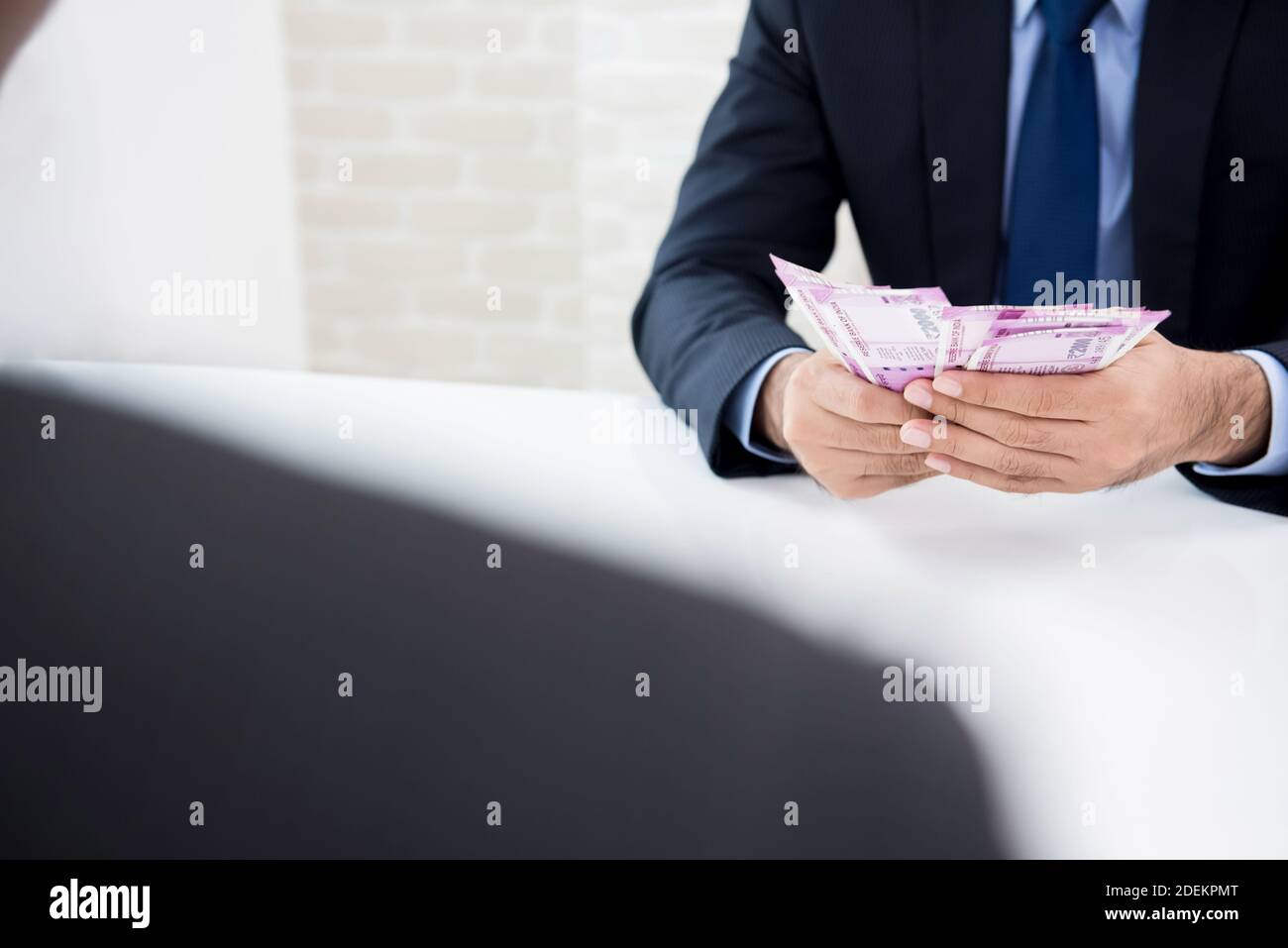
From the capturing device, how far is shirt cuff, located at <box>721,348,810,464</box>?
2.74 feet

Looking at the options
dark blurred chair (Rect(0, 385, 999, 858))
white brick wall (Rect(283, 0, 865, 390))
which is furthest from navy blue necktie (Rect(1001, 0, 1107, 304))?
white brick wall (Rect(283, 0, 865, 390))

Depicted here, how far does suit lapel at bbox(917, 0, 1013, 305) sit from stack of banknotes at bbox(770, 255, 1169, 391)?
0.46 m

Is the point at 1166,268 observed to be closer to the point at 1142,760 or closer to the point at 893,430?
the point at 893,430

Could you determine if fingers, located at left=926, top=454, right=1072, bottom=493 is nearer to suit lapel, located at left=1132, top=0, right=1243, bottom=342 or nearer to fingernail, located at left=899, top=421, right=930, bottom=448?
fingernail, located at left=899, top=421, right=930, bottom=448

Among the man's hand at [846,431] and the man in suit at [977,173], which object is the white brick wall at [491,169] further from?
the man's hand at [846,431]

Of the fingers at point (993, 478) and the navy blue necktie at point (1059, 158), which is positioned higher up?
the navy blue necktie at point (1059, 158)

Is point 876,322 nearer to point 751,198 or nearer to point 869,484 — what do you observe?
point 869,484

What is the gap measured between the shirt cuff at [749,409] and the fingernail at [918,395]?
0.17 m

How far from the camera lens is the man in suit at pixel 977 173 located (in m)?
0.97

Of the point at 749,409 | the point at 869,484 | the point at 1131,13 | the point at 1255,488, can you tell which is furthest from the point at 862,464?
the point at 1131,13

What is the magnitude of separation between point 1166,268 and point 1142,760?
0.61m

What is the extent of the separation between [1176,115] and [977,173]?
0.18 meters

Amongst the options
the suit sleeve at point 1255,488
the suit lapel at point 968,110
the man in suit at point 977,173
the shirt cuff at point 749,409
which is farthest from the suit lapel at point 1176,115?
the shirt cuff at point 749,409

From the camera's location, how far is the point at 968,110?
1067mm
